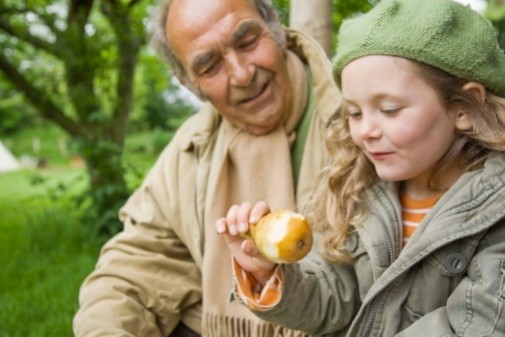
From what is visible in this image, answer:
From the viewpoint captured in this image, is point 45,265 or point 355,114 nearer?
point 355,114

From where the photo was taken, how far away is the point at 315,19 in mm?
2732

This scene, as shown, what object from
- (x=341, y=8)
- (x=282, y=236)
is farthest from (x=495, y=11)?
(x=341, y=8)

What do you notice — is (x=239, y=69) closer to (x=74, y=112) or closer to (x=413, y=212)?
(x=413, y=212)

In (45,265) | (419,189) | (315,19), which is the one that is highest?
(315,19)

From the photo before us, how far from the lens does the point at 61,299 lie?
4.08 m

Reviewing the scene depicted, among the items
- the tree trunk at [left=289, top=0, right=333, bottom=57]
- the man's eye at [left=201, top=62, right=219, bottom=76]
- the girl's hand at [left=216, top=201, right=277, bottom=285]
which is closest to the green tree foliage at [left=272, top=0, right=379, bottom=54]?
the tree trunk at [left=289, top=0, right=333, bottom=57]

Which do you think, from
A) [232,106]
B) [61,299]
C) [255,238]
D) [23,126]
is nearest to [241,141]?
[232,106]

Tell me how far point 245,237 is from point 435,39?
0.64 metres

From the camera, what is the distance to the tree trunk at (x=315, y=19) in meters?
2.71

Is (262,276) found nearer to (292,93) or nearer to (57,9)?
(292,93)

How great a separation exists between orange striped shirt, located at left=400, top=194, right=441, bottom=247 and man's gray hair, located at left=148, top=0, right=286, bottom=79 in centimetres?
80

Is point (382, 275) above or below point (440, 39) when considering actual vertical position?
below

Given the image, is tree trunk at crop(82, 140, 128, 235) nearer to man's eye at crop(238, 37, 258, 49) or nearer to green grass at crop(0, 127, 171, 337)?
green grass at crop(0, 127, 171, 337)

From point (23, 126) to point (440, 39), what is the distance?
86.4 feet
